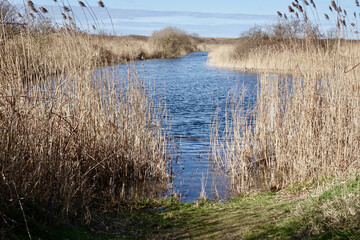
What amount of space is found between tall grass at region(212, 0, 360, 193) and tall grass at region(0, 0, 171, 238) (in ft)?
4.71

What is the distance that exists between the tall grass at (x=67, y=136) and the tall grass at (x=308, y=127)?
1.43 metres

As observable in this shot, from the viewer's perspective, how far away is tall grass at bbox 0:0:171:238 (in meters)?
3.61

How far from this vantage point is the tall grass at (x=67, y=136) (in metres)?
3.61

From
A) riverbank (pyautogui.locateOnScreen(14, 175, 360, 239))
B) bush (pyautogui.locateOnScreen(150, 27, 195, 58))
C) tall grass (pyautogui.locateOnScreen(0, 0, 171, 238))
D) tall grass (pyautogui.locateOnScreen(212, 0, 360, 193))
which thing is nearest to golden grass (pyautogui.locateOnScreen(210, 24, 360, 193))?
tall grass (pyautogui.locateOnScreen(212, 0, 360, 193))

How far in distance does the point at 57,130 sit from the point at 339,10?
4.30m

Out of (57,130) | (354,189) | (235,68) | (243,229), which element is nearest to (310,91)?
(354,189)

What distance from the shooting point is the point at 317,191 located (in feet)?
14.4

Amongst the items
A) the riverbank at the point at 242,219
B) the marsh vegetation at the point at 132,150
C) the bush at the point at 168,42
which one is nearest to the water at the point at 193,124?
the marsh vegetation at the point at 132,150

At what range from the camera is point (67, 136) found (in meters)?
4.72

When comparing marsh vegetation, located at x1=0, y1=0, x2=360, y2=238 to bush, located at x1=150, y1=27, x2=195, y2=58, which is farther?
bush, located at x1=150, y1=27, x2=195, y2=58

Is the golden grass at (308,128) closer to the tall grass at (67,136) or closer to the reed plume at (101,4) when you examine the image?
the tall grass at (67,136)

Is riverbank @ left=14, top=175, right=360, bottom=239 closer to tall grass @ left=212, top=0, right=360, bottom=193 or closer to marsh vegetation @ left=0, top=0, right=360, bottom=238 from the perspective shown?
marsh vegetation @ left=0, top=0, right=360, bottom=238

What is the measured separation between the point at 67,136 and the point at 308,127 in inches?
128

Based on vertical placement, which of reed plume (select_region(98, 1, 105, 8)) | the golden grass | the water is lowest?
the water
